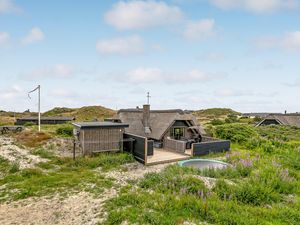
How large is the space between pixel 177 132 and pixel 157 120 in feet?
7.36

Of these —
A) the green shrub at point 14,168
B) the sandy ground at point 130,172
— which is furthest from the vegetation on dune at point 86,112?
the sandy ground at point 130,172

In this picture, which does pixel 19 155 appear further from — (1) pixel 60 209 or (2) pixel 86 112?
(2) pixel 86 112

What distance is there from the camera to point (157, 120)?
2078cm

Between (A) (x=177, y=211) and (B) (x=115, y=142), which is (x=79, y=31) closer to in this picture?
(B) (x=115, y=142)

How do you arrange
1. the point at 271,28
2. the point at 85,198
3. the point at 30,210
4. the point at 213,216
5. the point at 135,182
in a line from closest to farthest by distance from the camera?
the point at 213,216
the point at 30,210
the point at 85,198
the point at 135,182
the point at 271,28

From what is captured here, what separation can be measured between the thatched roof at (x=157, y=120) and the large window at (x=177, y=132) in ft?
3.44

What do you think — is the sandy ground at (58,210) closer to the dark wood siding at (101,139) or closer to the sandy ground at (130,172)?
the sandy ground at (130,172)

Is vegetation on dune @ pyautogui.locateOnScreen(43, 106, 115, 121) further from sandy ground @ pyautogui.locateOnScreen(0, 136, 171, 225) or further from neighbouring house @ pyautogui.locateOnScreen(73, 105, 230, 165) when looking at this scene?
sandy ground @ pyautogui.locateOnScreen(0, 136, 171, 225)

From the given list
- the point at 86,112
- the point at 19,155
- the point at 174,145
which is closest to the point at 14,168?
the point at 19,155

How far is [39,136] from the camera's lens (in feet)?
69.1

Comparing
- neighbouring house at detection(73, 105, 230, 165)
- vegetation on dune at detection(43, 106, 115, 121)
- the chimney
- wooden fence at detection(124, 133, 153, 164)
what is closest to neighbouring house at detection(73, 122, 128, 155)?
neighbouring house at detection(73, 105, 230, 165)

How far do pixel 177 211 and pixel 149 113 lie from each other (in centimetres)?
1390

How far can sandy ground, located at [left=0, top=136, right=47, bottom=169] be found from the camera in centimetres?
1405

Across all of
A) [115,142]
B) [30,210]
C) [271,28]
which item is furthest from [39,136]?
[271,28]
